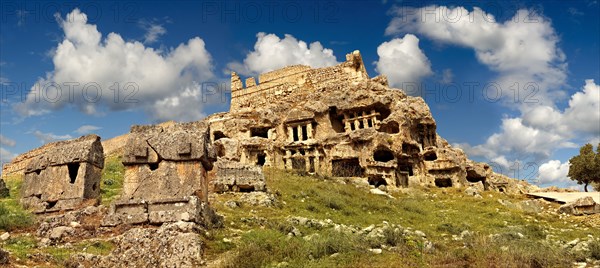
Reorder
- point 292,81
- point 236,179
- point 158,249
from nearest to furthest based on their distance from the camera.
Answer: point 158,249 < point 236,179 < point 292,81

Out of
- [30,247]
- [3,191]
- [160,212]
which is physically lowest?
[30,247]

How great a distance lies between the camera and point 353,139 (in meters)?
29.9

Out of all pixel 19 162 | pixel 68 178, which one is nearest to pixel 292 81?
pixel 19 162

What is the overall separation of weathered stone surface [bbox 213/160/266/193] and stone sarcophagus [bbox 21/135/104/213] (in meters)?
4.51

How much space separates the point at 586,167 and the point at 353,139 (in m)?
21.1

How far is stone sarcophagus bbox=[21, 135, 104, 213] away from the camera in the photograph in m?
14.4

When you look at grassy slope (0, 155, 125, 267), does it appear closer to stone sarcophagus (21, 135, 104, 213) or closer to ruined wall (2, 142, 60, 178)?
stone sarcophagus (21, 135, 104, 213)

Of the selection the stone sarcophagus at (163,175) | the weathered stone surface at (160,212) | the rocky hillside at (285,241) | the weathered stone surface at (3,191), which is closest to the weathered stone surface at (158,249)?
the rocky hillside at (285,241)

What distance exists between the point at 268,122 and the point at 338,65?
40.9ft

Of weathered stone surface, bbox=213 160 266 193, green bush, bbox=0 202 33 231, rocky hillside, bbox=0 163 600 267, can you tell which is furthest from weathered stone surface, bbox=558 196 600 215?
green bush, bbox=0 202 33 231

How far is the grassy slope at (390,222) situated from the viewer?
8.33 m

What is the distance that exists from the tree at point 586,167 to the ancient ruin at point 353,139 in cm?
756

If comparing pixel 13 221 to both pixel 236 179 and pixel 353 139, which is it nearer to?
pixel 236 179

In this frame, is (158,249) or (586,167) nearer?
(158,249)
